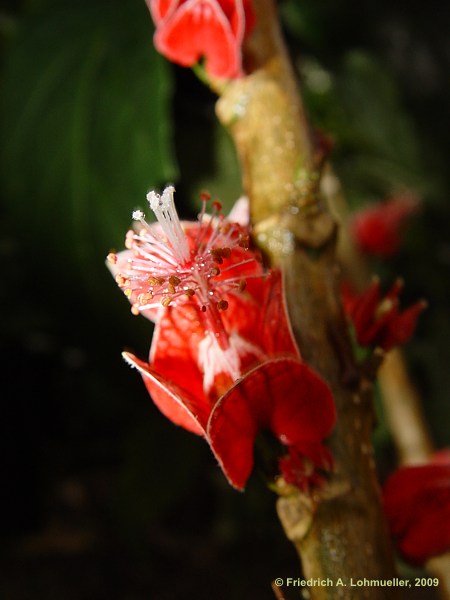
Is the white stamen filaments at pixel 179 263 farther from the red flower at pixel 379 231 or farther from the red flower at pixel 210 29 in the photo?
the red flower at pixel 379 231

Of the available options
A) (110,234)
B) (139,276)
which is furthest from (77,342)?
(139,276)

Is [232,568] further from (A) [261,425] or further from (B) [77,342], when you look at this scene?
(A) [261,425]

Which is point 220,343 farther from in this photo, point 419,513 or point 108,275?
point 108,275

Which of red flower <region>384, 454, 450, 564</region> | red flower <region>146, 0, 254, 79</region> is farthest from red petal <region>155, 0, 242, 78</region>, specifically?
red flower <region>384, 454, 450, 564</region>

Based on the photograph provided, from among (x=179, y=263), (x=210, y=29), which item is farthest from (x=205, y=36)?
(x=179, y=263)

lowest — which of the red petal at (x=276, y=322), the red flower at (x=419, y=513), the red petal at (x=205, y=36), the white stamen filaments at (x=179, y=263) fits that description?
the red flower at (x=419, y=513)

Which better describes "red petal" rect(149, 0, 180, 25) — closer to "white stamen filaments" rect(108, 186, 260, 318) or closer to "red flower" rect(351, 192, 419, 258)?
"white stamen filaments" rect(108, 186, 260, 318)

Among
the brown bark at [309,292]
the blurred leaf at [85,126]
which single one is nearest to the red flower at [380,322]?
the brown bark at [309,292]
